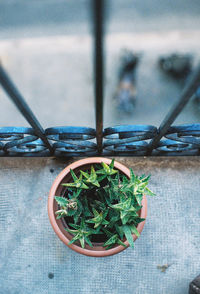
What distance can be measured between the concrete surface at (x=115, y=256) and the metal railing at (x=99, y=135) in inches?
8.8

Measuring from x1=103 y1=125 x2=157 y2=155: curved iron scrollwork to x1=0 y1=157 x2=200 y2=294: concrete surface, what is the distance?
23 cm

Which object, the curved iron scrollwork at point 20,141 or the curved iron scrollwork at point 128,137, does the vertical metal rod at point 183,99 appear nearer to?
the curved iron scrollwork at point 128,137

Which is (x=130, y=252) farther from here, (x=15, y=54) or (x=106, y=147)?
(x=15, y=54)

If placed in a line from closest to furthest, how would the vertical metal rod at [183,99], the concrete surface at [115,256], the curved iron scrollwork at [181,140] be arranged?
1. the vertical metal rod at [183,99]
2. the curved iron scrollwork at [181,140]
3. the concrete surface at [115,256]

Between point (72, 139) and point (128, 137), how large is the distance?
0.86ft

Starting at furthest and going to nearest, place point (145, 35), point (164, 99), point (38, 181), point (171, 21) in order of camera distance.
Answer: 1. point (145, 35)
2. point (164, 99)
3. point (171, 21)
4. point (38, 181)

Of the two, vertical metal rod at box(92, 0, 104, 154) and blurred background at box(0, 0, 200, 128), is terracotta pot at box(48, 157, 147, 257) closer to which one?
vertical metal rod at box(92, 0, 104, 154)

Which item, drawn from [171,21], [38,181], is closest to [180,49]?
[171,21]

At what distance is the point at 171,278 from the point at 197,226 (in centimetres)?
32

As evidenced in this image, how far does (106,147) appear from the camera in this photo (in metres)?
1.55

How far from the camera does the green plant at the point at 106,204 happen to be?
98 cm

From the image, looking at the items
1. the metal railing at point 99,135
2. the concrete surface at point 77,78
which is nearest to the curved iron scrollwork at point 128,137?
the metal railing at point 99,135

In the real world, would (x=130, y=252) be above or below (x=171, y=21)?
below

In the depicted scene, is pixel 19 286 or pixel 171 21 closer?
pixel 19 286
